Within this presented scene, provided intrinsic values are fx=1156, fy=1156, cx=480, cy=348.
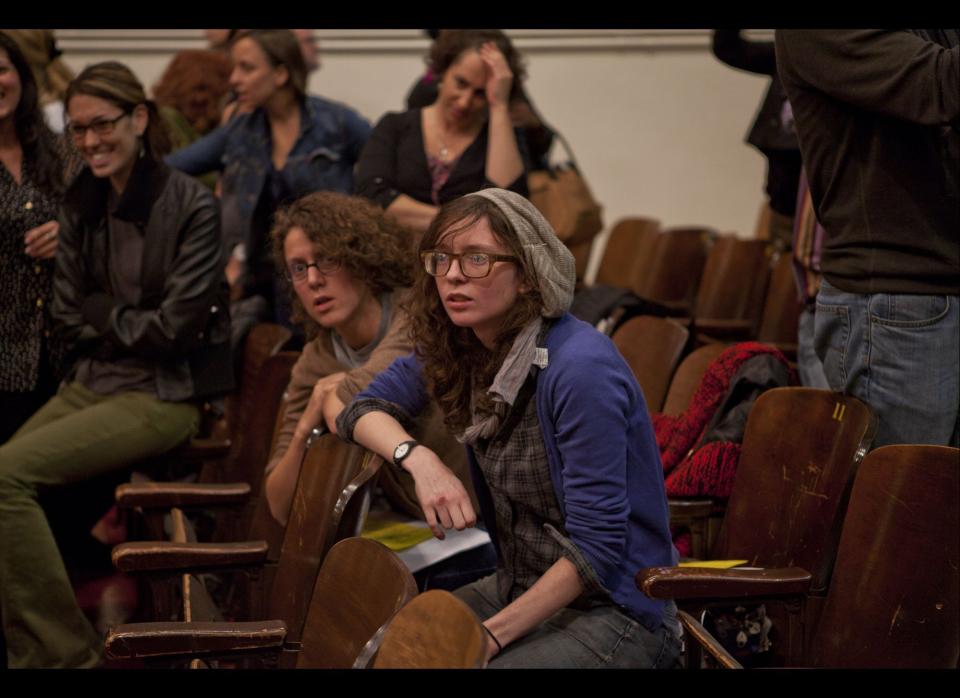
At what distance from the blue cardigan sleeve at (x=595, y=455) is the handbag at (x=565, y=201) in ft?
5.31

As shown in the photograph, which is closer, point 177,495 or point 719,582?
point 719,582

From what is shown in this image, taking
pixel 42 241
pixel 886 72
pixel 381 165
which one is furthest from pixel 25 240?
pixel 886 72

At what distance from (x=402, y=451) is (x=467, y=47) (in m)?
1.44

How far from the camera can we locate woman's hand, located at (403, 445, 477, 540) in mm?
1752

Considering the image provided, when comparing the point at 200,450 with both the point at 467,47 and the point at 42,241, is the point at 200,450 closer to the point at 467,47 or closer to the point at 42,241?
the point at 42,241

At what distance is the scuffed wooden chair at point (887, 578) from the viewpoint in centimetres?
156

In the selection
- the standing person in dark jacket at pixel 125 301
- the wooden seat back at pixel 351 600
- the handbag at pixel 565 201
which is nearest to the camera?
the wooden seat back at pixel 351 600

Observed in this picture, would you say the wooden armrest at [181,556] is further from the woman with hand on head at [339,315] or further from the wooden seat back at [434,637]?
the wooden seat back at [434,637]

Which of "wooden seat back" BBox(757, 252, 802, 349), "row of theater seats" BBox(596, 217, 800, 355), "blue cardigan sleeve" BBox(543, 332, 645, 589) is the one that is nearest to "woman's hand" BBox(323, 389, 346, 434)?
"blue cardigan sleeve" BBox(543, 332, 645, 589)

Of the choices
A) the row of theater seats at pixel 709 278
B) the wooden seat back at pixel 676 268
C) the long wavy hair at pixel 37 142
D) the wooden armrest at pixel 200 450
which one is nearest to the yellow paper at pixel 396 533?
the wooden armrest at pixel 200 450

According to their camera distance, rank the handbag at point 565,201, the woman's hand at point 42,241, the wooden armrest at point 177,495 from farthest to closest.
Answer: the handbag at point 565,201 < the woman's hand at point 42,241 < the wooden armrest at point 177,495

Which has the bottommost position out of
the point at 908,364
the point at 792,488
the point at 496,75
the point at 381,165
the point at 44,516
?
the point at 44,516

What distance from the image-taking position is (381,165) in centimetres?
305
